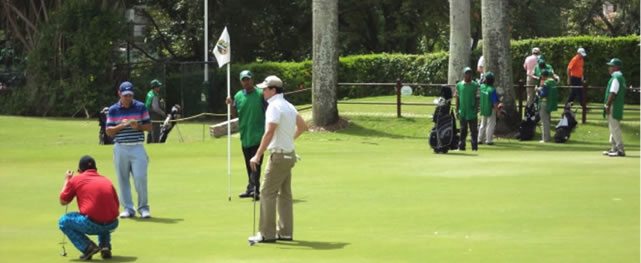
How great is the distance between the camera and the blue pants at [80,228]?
13086 mm

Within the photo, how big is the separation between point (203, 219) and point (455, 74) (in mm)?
23418

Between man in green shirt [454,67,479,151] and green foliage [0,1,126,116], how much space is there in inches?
809

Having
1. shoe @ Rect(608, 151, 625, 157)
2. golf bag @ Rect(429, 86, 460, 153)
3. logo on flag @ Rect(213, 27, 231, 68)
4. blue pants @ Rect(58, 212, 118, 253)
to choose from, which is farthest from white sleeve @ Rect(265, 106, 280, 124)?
shoe @ Rect(608, 151, 625, 157)

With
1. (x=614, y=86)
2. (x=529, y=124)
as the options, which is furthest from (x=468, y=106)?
(x=614, y=86)

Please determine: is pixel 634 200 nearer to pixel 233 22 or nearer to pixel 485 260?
pixel 485 260

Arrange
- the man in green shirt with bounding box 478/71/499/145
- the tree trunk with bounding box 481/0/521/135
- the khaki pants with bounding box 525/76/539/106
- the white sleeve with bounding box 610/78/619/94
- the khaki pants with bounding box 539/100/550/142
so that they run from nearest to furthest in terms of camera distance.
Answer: the white sleeve with bounding box 610/78/619/94
the man in green shirt with bounding box 478/71/499/145
the khaki pants with bounding box 539/100/550/142
the tree trunk with bounding box 481/0/521/135
the khaki pants with bounding box 525/76/539/106

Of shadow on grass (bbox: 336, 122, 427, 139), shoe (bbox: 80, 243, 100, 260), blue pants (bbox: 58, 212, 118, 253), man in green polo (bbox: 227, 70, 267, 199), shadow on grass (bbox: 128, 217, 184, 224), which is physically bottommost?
shadow on grass (bbox: 336, 122, 427, 139)

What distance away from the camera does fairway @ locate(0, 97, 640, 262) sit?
537 inches

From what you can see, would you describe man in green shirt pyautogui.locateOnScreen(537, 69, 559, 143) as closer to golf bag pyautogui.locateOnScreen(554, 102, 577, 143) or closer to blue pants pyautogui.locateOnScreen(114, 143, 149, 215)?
golf bag pyautogui.locateOnScreen(554, 102, 577, 143)

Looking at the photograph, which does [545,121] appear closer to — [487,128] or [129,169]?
[487,128]

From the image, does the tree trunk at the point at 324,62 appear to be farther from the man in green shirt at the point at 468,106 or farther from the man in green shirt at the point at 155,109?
the man in green shirt at the point at 468,106

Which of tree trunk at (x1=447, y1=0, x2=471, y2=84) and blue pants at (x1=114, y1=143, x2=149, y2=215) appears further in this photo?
tree trunk at (x1=447, y1=0, x2=471, y2=84)

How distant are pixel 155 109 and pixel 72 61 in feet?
50.6

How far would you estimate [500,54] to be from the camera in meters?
32.6
